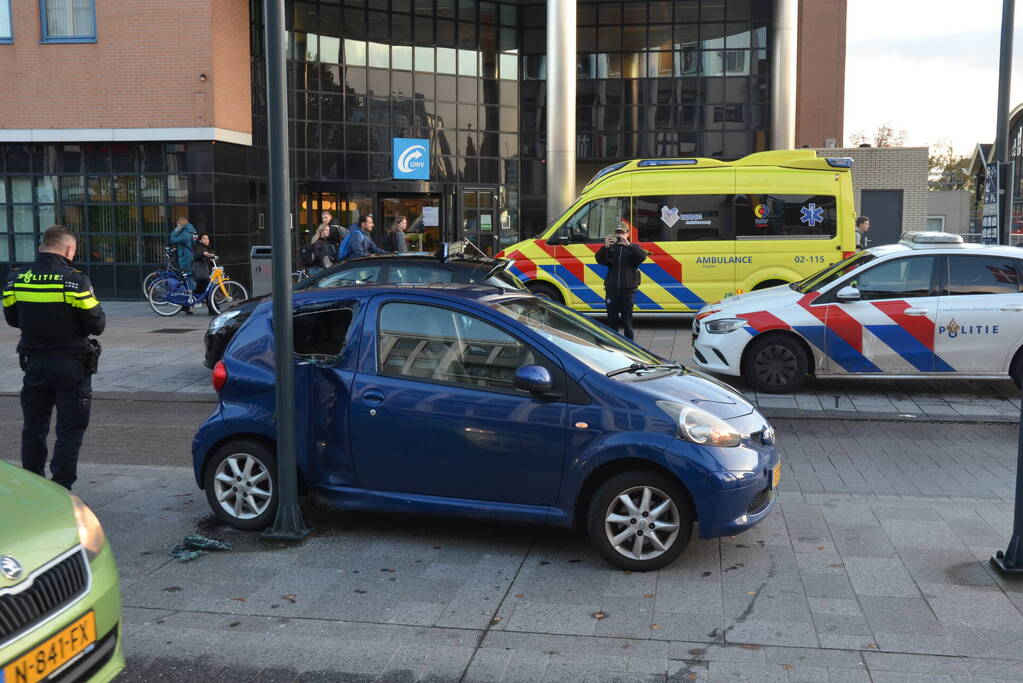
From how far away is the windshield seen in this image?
5.73m

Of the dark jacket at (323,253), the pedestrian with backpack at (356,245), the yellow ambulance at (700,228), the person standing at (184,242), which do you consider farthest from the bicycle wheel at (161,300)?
the yellow ambulance at (700,228)

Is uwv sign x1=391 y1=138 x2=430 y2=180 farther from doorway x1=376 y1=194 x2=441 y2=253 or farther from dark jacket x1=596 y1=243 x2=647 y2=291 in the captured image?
dark jacket x1=596 y1=243 x2=647 y2=291

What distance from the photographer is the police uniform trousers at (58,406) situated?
639 cm

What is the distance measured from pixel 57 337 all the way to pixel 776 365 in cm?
715

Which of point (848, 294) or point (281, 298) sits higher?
point (281, 298)

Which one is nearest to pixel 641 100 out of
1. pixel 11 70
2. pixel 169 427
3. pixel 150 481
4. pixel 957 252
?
pixel 11 70

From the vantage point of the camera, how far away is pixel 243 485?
6031 millimetres

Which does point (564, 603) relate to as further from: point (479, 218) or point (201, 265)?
point (479, 218)

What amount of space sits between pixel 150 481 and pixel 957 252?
805 cm

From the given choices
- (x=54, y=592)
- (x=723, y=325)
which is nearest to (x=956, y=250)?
(x=723, y=325)

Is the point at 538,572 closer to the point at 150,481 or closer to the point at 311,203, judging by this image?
the point at 150,481

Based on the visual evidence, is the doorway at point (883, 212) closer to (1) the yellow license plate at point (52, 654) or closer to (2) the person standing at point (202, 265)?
(2) the person standing at point (202, 265)

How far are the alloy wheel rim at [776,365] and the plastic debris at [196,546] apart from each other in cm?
658

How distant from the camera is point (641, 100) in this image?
97.2 ft
